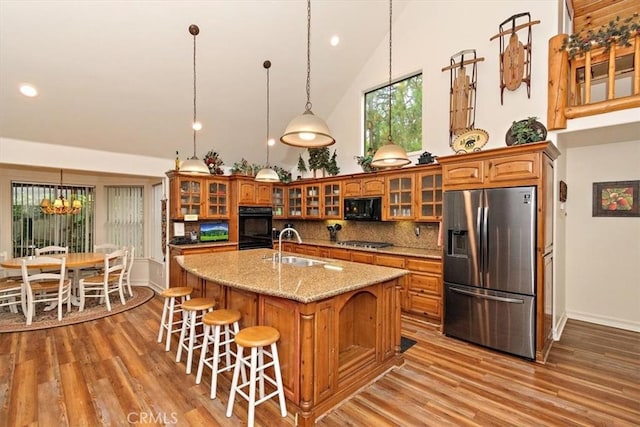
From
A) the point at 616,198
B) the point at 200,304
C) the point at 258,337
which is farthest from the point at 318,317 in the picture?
the point at 616,198

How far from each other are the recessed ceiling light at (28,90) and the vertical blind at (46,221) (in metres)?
3.05

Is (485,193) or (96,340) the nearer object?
(485,193)

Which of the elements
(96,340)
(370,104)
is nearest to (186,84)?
(370,104)

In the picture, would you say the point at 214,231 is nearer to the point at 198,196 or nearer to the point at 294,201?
the point at 198,196

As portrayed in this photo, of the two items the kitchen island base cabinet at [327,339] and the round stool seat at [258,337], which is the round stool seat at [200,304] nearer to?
the kitchen island base cabinet at [327,339]

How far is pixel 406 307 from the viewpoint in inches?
168

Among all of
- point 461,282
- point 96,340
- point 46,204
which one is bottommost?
point 96,340

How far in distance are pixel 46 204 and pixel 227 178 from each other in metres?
3.26

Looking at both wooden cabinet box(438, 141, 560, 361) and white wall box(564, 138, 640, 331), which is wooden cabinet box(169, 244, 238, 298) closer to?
wooden cabinet box(438, 141, 560, 361)

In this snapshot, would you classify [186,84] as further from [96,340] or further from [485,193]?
[485,193]

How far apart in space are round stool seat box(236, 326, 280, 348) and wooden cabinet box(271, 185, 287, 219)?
175 inches

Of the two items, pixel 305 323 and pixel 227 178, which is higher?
pixel 227 178

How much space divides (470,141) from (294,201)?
3.72 metres

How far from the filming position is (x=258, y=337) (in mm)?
2145
